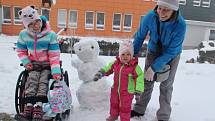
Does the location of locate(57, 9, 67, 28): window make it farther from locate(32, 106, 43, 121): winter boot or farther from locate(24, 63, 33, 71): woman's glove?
locate(32, 106, 43, 121): winter boot

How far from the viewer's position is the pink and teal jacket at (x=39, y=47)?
4.08 meters

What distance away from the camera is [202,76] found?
24.0 ft

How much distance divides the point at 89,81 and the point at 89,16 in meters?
20.6

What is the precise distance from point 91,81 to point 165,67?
1154 mm

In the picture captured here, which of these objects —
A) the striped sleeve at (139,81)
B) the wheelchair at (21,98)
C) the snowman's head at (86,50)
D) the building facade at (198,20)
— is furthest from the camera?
the building facade at (198,20)

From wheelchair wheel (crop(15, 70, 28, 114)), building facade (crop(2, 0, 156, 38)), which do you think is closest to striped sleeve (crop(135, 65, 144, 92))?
wheelchair wheel (crop(15, 70, 28, 114))

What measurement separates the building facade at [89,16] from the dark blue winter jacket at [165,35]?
63.3 ft

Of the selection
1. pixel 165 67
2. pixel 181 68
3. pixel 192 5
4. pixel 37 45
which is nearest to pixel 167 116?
pixel 165 67

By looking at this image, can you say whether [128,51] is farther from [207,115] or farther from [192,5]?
[192,5]

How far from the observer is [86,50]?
14.4 feet

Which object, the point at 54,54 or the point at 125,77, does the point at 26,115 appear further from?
the point at 125,77

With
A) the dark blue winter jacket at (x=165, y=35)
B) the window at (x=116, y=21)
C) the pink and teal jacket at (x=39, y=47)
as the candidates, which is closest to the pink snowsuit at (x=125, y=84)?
the dark blue winter jacket at (x=165, y=35)

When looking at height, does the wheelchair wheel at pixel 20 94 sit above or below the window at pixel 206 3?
below

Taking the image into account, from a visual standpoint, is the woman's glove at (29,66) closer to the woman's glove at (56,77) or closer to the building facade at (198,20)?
the woman's glove at (56,77)
